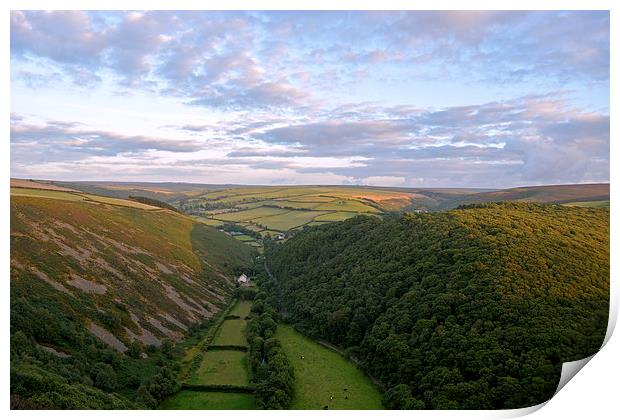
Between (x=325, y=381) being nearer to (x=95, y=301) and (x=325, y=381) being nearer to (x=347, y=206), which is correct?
(x=95, y=301)

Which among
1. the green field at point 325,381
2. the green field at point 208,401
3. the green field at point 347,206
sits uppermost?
the green field at point 347,206

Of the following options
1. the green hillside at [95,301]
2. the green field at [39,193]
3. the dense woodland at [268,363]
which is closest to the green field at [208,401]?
the dense woodland at [268,363]

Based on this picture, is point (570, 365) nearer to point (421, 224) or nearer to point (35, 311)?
point (421, 224)

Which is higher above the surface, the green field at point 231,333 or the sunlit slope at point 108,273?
the sunlit slope at point 108,273

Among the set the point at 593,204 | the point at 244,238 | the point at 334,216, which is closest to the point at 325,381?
the point at 593,204

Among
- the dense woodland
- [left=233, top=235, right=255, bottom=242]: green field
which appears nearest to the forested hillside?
the dense woodland

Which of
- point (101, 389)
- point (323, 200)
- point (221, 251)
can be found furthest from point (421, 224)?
point (323, 200)

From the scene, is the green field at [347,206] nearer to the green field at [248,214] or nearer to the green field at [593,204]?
the green field at [248,214]
